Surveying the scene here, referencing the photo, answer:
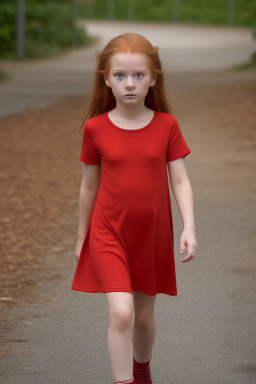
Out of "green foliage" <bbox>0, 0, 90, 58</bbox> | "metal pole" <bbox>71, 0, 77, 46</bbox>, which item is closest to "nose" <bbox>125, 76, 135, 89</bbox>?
"green foliage" <bbox>0, 0, 90, 58</bbox>

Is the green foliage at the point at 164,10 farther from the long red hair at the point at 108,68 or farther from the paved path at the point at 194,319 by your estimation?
the long red hair at the point at 108,68

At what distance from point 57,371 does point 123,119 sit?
138 cm

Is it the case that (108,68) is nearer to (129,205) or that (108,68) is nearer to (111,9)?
(129,205)

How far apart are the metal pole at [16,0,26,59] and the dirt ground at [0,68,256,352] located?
11796 millimetres

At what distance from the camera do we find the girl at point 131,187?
3613 millimetres

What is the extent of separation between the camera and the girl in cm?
361

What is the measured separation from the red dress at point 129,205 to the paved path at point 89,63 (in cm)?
1246

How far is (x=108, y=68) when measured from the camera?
3699 mm

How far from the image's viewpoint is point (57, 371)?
4.30 metres

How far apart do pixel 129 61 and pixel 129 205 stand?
1.97 feet

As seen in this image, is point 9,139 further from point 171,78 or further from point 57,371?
point 171,78

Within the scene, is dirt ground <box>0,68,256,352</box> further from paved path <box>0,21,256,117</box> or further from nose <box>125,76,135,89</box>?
nose <box>125,76,135,89</box>

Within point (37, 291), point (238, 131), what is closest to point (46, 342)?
point (37, 291)

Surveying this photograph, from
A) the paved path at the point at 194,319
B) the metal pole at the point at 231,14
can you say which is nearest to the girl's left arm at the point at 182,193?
the paved path at the point at 194,319
